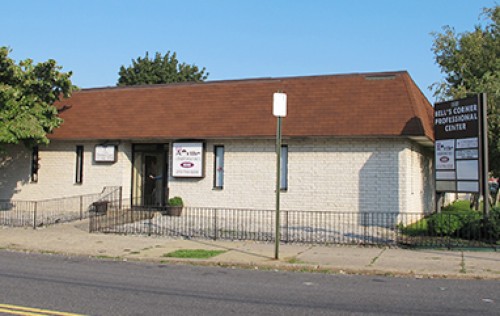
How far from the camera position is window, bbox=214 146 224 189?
20203 millimetres

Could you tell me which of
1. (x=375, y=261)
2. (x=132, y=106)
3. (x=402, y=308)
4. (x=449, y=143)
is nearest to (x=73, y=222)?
(x=132, y=106)

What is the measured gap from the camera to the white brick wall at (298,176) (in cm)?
1792

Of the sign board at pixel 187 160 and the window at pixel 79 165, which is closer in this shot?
the sign board at pixel 187 160

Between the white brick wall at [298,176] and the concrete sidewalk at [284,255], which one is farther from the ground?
the white brick wall at [298,176]

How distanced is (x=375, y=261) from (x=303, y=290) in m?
3.11

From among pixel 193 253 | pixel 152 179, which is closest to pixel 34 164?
pixel 152 179

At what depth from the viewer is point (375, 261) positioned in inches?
440

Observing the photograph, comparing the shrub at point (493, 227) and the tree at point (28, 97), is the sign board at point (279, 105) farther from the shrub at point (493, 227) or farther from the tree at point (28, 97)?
the tree at point (28, 97)

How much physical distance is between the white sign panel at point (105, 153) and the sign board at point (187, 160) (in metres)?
2.80

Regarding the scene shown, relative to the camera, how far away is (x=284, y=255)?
12008 millimetres

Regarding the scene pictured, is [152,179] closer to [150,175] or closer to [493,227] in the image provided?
[150,175]

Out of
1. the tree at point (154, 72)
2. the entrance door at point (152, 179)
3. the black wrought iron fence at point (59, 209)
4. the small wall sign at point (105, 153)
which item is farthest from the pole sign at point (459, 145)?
the tree at point (154, 72)

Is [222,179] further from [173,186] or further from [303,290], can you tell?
[303,290]

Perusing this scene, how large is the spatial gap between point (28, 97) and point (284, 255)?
42.4 feet
